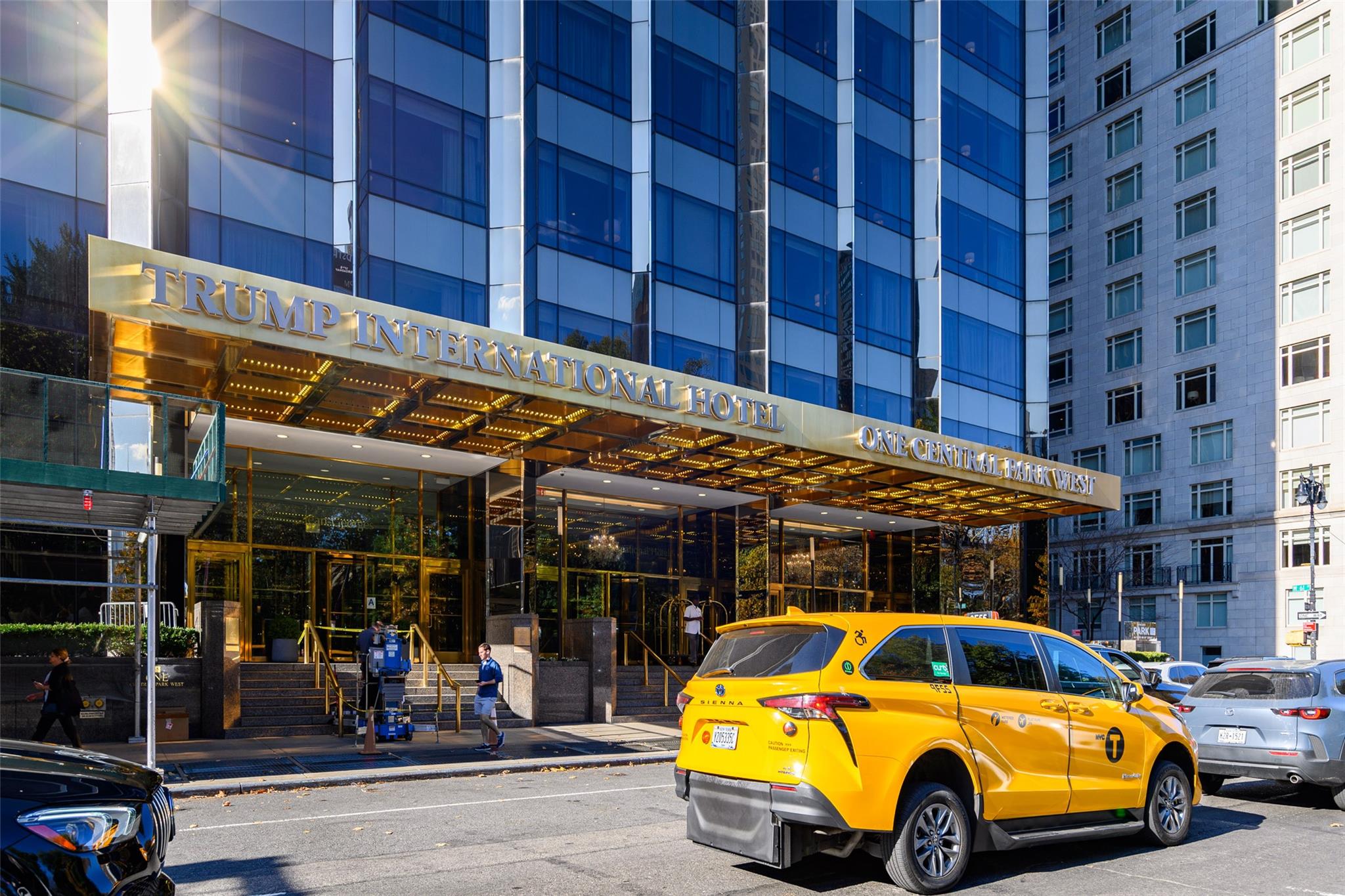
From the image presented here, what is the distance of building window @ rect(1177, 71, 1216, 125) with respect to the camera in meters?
57.2

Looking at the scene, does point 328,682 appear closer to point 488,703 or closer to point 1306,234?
point 488,703

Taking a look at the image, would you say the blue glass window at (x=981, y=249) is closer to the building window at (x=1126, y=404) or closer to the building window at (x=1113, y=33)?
the building window at (x=1126, y=404)

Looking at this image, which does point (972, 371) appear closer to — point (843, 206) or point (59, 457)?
point (843, 206)

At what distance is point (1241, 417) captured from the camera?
54.0 meters

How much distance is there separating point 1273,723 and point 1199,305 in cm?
5137

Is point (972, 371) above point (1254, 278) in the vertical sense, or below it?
below

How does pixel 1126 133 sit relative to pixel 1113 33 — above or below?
below

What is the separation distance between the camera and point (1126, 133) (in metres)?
62.0

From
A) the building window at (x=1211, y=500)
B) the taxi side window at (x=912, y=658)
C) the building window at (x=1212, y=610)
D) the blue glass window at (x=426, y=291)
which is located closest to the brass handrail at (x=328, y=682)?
the blue glass window at (x=426, y=291)

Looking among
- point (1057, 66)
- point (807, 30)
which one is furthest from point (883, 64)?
point (1057, 66)

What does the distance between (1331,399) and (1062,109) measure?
2587 centimetres

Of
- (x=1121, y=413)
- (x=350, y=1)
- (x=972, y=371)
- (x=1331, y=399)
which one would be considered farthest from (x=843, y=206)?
(x=1121, y=413)

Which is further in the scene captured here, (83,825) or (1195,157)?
(1195,157)

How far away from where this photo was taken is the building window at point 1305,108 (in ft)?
170
